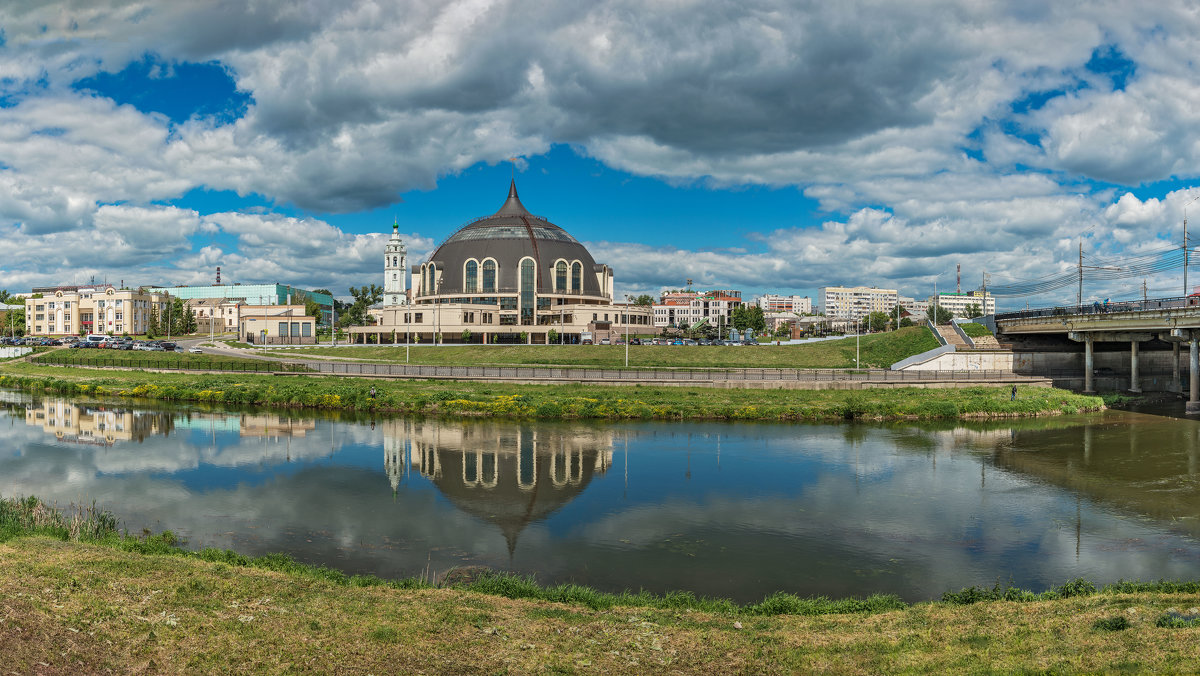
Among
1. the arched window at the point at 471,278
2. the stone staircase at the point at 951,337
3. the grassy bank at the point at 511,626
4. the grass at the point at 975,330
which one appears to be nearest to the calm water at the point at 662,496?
the grassy bank at the point at 511,626

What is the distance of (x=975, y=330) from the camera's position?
7425 cm

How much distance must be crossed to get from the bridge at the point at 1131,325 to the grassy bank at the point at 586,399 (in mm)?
6699

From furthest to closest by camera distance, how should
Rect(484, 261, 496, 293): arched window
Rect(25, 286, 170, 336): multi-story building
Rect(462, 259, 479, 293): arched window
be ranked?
Rect(25, 286, 170, 336): multi-story building, Rect(462, 259, 479, 293): arched window, Rect(484, 261, 496, 293): arched window

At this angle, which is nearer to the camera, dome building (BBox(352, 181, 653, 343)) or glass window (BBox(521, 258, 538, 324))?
dome building (BBox(352, 181, 653, 343))

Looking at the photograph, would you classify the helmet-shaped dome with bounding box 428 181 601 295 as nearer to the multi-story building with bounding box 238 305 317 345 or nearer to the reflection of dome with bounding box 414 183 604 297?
the reflection of dome with bounding box 414 183 604 297

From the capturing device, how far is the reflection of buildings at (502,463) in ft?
77.3

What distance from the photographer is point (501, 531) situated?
20.5 m

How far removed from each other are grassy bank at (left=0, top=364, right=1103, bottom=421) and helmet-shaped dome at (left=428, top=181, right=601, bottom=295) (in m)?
64.2

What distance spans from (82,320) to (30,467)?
142 m

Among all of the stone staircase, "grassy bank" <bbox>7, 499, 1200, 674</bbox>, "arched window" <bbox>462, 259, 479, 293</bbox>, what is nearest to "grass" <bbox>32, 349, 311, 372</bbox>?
"arched window" <bbox>462, 259, 479, 293</bbox>

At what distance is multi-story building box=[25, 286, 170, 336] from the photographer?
142 m

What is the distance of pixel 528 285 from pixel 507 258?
5.86 metres

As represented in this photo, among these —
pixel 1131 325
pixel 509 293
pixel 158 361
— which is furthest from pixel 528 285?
pixel 1131 325

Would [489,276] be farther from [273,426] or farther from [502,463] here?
[502,463]
